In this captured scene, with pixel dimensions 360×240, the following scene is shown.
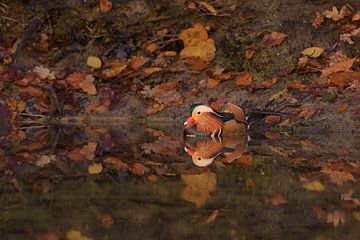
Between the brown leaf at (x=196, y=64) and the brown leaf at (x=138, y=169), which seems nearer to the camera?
the brown leaf at (x=138, y=169)

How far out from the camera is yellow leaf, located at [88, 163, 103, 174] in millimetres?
5121

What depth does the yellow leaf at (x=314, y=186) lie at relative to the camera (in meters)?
4.63

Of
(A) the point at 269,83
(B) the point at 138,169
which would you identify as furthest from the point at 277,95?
(B) the point at 138,169

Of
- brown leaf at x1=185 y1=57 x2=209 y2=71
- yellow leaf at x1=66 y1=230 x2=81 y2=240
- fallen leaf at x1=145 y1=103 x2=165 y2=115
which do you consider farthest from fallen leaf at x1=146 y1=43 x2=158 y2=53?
yellow leaf at x1=66 y1=230 x2=81 y2=240

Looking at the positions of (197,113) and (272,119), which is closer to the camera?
(197,113)

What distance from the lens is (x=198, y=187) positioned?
459 cm

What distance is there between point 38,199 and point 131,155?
64.7 inches

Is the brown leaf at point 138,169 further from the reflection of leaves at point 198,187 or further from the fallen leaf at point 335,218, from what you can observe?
the fallen leaf at point 335,218

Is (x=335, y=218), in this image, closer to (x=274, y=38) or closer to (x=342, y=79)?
(x=342, y=79)

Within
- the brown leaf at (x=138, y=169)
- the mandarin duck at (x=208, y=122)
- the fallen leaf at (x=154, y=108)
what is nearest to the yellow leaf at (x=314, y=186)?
the brown leaf at (x=138, y=169)

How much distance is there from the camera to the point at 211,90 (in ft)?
26.2

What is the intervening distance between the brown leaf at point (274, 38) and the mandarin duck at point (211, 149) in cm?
188

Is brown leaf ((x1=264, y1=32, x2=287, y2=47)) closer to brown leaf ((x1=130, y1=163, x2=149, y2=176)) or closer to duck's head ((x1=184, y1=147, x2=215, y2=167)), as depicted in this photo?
duck's head ((x1=184, y1=147, x2=215, y2=167))

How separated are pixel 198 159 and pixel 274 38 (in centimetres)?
305
